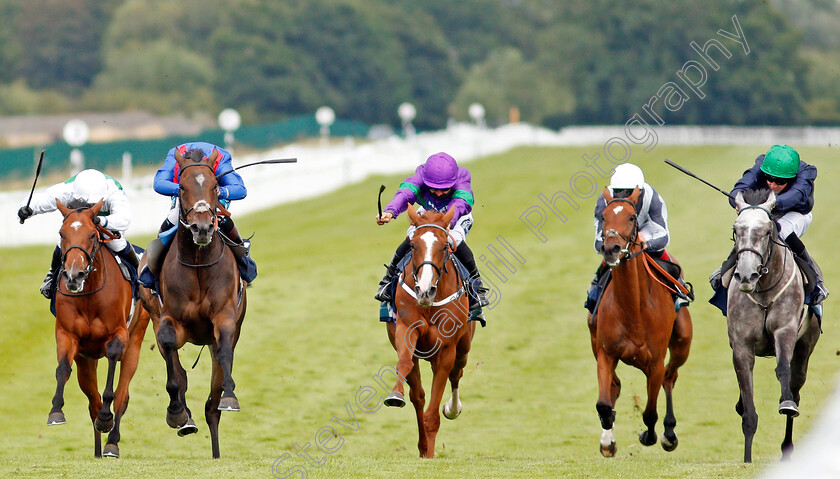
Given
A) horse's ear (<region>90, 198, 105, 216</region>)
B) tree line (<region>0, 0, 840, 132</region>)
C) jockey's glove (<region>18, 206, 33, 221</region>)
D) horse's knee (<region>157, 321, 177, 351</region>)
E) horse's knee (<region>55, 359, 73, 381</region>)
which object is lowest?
horse's knee (<region>55, 359, 73, 381</region>)

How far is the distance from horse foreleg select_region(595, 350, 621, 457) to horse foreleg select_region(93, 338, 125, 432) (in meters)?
3.98

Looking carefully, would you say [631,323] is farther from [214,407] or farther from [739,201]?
[214,407]

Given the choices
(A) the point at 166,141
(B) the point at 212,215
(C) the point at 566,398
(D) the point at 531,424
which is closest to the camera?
(B) the point at 212,215

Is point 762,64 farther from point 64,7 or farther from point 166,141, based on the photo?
point 64,7

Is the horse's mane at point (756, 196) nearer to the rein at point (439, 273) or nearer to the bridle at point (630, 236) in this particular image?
the bridle at point (630, 236)

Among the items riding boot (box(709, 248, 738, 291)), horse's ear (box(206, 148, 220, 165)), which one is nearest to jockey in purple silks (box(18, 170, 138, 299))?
horse's ear (box(206, 148, 220, 165))

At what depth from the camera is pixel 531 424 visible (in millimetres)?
13195

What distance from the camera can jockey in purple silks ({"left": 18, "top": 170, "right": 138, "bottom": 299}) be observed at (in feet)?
32.9

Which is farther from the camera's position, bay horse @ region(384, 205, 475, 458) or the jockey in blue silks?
the jockey in blue silks

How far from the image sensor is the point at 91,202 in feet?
32.9

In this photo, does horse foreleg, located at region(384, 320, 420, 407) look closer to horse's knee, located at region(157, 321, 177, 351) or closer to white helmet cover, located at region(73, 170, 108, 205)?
horse's knee, located at region(157, 321, 177, 351)

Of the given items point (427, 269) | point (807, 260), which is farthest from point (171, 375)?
point (807, 260)

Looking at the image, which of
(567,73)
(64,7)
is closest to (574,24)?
(567,73)

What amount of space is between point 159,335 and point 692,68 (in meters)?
62.0
